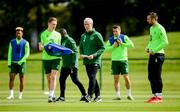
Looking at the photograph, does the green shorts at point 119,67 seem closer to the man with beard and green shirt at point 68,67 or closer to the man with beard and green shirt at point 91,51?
the man with beard and green shirt at point 68,67

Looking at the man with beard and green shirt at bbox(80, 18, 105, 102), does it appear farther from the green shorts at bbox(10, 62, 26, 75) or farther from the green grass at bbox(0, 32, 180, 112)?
the green shorts at bbox(10, 62, 26, 75)

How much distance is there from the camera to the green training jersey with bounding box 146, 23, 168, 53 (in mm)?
17828

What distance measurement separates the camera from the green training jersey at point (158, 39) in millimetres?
17828

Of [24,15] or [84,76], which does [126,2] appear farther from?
[84,76]

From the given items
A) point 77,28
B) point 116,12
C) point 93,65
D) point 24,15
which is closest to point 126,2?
point 116,12

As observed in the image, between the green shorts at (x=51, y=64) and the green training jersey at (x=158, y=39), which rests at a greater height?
the green training jersey at (x=158, y=39)

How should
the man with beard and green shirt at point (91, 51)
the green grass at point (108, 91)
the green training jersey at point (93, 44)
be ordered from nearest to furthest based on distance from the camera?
the green grass at point (108, 91)
the man with beard and green shirt at point (91, 51)
the green training jersey at point (93, 44)

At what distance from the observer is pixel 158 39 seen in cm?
1800

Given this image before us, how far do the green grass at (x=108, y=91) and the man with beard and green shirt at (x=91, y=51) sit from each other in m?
0.62

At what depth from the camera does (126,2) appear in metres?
74.9

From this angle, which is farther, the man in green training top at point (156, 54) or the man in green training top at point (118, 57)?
the man in green training top at point (118, 57)

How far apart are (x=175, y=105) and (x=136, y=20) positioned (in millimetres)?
60264

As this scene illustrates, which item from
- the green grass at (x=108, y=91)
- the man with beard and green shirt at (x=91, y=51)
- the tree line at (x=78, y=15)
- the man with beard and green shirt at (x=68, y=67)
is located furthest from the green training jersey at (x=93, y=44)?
the tree line at (x=78, y=15)

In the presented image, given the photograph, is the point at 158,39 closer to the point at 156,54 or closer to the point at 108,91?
the point at 156,54
